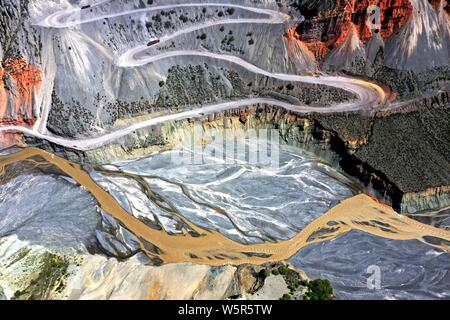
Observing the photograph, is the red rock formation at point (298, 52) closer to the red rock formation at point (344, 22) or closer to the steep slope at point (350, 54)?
the red rock formation at point (344, 22)

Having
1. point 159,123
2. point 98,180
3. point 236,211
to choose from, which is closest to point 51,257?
point 98,180

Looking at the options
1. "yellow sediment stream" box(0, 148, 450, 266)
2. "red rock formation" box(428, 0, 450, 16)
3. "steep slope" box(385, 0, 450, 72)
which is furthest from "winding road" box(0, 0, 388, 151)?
"red rock formation" box(428, 0, 450, 16)

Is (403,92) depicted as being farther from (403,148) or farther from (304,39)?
(304,39)

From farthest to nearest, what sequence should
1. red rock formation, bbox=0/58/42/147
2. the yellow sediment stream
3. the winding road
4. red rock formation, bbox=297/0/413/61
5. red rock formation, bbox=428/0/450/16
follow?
red rock formation, bbox=297/0/413/61 → red rock formation, bbox=428/0/450/16 → red rock formation, bbox=0/58/42/147 → the winding road → the yellow sediment stream

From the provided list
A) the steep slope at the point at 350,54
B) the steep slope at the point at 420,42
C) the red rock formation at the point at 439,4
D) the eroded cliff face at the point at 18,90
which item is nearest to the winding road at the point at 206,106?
the eroded cliff face at the point at 18,90

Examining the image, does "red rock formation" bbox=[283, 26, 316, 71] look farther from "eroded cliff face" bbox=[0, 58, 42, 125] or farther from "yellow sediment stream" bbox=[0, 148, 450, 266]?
"eroded cliff face" bbox=[0, 58, 42, 125]

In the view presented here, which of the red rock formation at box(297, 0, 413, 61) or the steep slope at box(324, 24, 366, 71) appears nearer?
the red rock formation at box(297, 0, 413, 61)
